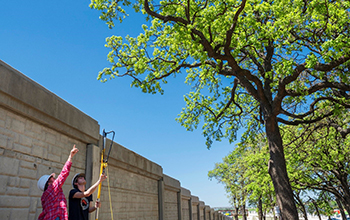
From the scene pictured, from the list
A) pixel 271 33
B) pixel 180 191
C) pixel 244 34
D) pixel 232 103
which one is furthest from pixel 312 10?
pixel 180 191

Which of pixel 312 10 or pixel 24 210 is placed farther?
pixel 312 10

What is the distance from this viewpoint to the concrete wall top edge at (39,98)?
4453 mm

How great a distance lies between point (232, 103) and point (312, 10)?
7.58 metres

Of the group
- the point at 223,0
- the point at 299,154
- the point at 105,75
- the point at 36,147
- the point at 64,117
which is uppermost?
the point at 223,0

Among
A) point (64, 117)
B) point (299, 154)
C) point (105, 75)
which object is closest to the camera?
point (64, 117)

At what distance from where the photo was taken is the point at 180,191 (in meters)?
16.7

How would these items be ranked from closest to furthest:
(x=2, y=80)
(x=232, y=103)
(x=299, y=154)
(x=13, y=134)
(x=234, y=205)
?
(x=2, y=80) < (x=13, y=134) < (x=232, y=103) < (x=299, y=154) < (x=234, y=205)

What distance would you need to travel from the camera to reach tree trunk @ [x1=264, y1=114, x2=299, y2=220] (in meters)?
10.9

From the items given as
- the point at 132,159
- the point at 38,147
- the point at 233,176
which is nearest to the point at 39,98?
the point at 38,147

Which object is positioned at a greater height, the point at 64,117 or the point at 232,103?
the point at 232,103

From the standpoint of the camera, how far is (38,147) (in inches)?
203

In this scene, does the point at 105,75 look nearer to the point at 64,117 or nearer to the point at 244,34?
the point at 244,34

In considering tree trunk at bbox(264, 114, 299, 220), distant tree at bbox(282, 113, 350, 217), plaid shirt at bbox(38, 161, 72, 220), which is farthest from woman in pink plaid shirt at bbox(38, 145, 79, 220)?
distant tree at bbox(282, 113, 350, 217)

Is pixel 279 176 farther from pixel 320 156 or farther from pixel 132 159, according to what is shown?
pixel 320 156
